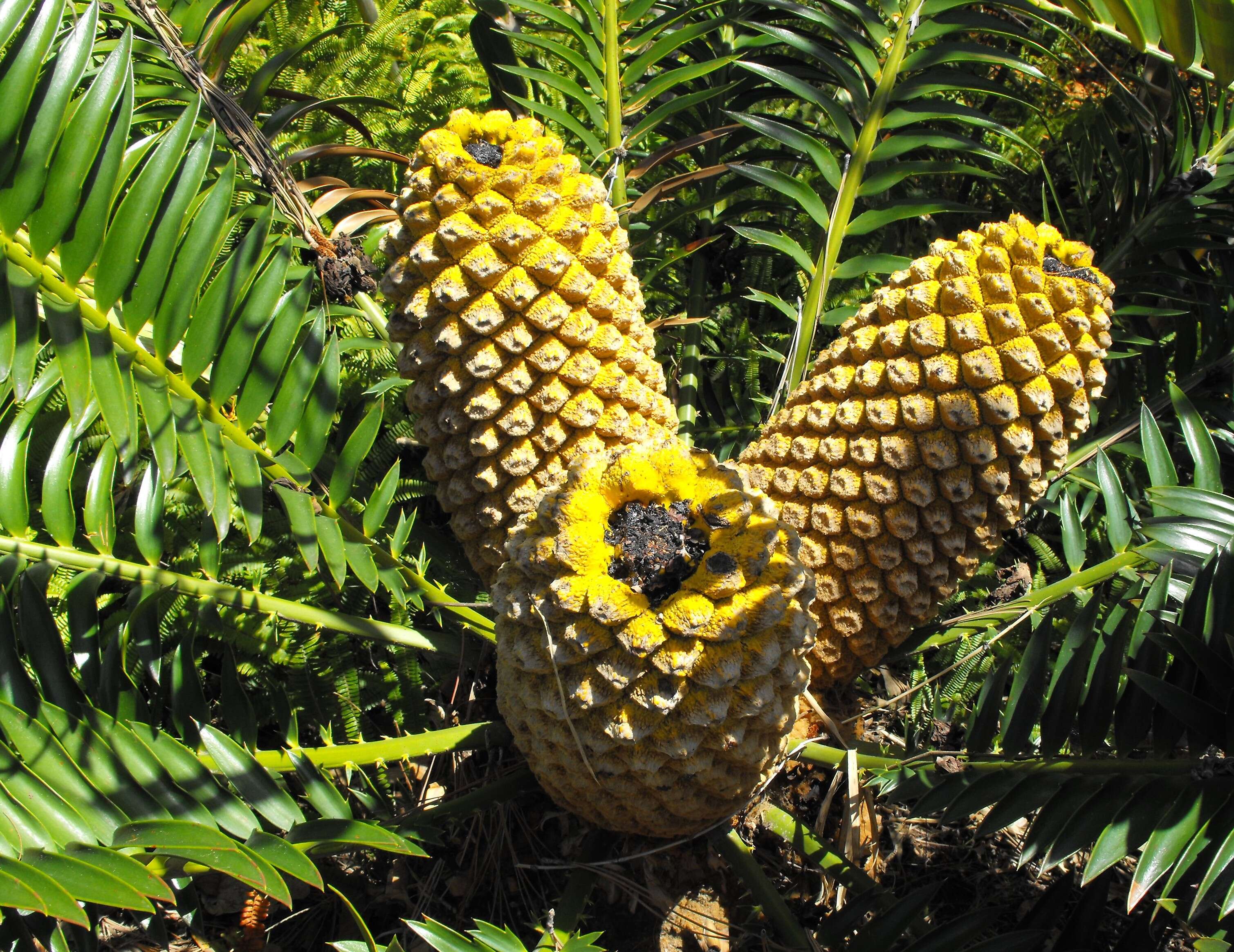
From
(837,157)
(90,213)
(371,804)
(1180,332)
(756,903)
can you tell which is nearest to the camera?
(90,213)

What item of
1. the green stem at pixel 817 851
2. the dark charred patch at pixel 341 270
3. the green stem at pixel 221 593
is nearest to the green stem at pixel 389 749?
the green stem at pixel 221 593

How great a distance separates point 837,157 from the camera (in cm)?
256

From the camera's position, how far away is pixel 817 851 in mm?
1640

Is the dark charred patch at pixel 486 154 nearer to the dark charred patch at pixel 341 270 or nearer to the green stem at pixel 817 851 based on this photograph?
the dark charred patch at pixel 341 270

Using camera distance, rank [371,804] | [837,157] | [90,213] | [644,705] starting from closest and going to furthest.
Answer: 1. [644,705]
2. [90,213]
3. [371,804]
4. [837,157]

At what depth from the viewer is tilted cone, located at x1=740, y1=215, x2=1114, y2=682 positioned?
4.67 ft

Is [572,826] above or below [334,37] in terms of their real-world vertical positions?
below

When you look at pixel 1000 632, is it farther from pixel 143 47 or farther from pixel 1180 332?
pixel 143 47

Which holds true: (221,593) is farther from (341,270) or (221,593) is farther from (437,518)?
(437,518)

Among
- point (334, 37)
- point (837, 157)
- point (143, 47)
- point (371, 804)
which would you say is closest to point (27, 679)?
point (371, 804)

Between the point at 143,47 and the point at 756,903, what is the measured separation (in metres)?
2.14

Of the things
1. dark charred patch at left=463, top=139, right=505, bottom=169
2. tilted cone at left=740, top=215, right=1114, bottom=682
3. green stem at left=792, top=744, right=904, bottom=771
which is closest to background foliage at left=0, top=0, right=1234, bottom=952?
green stem at left=792, top=744, right=904, bottom=771

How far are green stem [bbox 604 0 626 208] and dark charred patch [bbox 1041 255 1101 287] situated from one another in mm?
992

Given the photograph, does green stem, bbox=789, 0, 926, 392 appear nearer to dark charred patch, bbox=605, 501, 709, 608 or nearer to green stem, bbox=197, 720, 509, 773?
dark charred patch, bbox=605, 501, 709, 608
